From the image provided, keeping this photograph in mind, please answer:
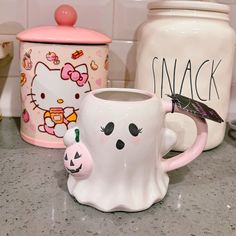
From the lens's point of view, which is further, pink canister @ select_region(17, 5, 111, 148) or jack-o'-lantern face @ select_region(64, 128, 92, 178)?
pink canister @ select_region(17, 5, 111, 148)

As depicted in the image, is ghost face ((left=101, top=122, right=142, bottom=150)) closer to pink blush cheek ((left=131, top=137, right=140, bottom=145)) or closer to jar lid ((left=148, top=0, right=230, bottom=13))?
pink blush cheek ((left=131, top=137, right=140, bottom=145))

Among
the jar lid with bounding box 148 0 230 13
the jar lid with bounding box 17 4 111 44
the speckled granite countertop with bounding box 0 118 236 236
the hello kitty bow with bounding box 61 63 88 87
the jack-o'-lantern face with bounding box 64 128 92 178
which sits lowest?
the speckled granite countertop with bounding box 0 118 236 236

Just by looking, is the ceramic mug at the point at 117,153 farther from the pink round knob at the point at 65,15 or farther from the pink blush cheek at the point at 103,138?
the pink round knob at the point at 65,15

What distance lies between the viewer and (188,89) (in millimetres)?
628

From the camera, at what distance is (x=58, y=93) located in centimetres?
63

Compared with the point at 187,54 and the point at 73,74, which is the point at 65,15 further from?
the point at 187,54

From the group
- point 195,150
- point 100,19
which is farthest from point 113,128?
point 100,19

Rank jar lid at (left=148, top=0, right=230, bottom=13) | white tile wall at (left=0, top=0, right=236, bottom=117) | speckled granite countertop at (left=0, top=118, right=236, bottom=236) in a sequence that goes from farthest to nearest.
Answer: white tile wall at (left=0, top=0, right=236, bottom=117) → jar lid at (left=148, top=0, right=230, bottom=13) → speckled granite countertop at (left=0, top=118, right=236, bottom=236)

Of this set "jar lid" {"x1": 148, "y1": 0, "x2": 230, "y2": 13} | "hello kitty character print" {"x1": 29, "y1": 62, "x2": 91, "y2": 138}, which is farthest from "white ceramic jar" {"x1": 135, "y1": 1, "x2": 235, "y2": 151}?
"hello kitty character print" {"x1": 29, "y1": 62, "x2": 91, "y2": 138}

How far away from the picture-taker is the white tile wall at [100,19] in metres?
0.77

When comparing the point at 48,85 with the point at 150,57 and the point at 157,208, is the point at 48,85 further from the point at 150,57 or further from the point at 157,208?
the point at 157,208

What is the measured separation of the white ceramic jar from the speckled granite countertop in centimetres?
11

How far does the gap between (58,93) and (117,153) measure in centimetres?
23

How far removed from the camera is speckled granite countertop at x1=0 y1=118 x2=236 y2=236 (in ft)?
1.37
